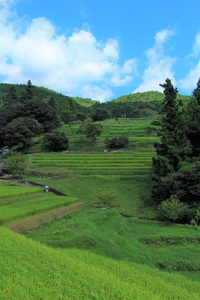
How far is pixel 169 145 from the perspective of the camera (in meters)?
35.4

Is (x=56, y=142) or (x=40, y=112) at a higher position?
(x=40, y=112)

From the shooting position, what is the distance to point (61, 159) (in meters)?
58.9

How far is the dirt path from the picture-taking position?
65.2ft

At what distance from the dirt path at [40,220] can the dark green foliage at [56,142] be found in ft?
→ 140

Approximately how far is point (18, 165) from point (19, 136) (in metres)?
26.4

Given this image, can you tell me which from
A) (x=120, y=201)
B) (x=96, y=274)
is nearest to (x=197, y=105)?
(x=120, y=201)

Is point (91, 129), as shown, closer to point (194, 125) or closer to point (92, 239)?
point (194, 125)

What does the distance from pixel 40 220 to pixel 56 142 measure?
48987 mm

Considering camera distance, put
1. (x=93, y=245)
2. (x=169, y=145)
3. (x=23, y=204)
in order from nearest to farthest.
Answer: (x=93, y=245) < (x=23, y=204) < (x=169, y=145)

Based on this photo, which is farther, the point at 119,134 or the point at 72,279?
the point at 119,134

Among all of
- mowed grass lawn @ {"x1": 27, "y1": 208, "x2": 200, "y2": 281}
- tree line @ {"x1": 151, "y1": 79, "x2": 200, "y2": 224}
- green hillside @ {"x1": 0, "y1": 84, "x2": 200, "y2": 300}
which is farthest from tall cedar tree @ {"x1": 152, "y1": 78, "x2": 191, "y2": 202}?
mowed grass lawn @ {"x1": 27, "y1": 208, "x2": 200, "y2": 281}

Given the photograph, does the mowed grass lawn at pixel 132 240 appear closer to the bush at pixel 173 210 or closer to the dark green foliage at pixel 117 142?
the bush at pixel 173 210

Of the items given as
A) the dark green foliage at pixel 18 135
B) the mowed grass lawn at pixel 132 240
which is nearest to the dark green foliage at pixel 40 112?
the dark green foliage at pixel 18 135

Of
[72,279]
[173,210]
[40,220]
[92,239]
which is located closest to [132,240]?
[92,239]
